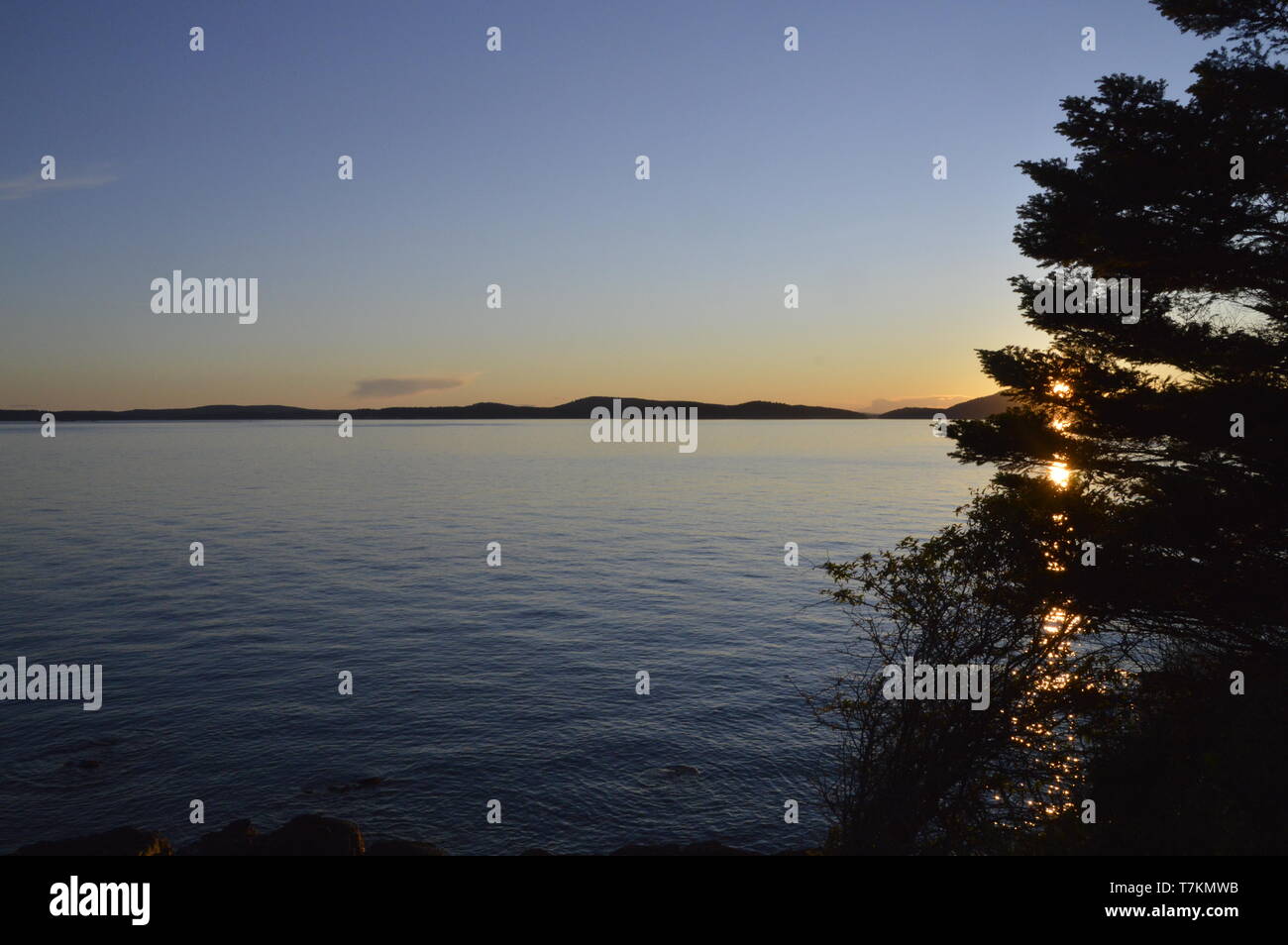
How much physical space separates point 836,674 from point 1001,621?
679 inches

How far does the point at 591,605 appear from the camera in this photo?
52062 millimetres

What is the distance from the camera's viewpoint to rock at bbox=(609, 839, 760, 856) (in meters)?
21.9

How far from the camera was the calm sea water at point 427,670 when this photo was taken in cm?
2628

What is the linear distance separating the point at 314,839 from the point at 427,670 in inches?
693

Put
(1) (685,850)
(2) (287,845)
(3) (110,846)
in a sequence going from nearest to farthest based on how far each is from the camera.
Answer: (3) (110,846) < (2) (287,845) < (1) (685,850)

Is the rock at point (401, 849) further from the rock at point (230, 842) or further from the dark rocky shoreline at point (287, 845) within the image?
the rock at point (230, 842)

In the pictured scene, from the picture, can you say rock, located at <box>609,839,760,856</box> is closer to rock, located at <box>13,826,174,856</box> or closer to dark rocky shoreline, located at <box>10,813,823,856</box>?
dark rocky shoreline, located at <box>10,813,823,856</box>

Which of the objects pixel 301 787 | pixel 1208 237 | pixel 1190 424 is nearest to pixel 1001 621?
pixel 1190 424

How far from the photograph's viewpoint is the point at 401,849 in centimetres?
2202

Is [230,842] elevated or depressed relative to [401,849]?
elevated

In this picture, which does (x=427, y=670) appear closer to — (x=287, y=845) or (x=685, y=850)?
(x=287, y=845)

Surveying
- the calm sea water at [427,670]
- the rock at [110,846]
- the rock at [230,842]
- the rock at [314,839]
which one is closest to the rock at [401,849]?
the rock at [314,839]

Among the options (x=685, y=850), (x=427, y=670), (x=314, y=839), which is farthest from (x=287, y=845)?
(x=427, y=670)
